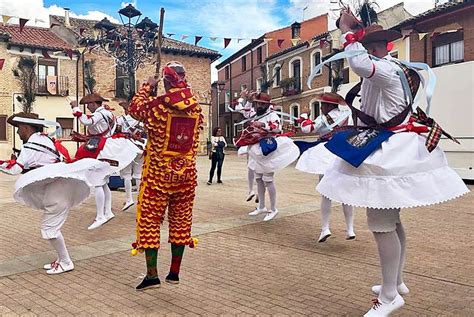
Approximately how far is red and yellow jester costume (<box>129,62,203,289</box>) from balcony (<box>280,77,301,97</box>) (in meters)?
28.1

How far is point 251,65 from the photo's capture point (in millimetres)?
39625

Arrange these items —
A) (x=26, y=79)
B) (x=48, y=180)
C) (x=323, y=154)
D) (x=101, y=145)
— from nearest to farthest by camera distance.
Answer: (x=48, y=180) < (x=323, y=154) < (x=101, y=145) < (x=26, y=79)

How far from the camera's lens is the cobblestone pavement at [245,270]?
3861mm

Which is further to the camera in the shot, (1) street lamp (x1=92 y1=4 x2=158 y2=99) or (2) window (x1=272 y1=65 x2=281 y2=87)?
(2) window (x1=272 y1=65 x2=281 y2=87)

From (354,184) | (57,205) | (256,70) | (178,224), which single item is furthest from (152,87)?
(256,70)

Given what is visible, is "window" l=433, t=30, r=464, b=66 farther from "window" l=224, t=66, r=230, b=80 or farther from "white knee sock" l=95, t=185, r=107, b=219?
"window" l=224, t=66, r=230, b=80

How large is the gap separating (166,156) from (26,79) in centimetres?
2797

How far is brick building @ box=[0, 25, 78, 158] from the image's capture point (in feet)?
93.2

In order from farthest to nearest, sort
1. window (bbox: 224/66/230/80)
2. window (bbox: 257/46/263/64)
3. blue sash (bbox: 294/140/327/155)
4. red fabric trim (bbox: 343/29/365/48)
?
1. window (bbox: 224/66/230/80)
2. window (bbox: 257/46/263/64)
3. blue sash (bbox: 294/140/327/155)
4. red fabric trim (bbox: 343/29/365/48)

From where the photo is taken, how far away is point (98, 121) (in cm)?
720

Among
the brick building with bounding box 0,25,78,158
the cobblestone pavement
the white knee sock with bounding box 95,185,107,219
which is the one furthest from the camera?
the brick building with bounding box 0,25,78,158

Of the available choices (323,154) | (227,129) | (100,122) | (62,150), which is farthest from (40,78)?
(323,154)

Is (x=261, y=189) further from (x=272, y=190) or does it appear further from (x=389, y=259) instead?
(x=389, y=259)

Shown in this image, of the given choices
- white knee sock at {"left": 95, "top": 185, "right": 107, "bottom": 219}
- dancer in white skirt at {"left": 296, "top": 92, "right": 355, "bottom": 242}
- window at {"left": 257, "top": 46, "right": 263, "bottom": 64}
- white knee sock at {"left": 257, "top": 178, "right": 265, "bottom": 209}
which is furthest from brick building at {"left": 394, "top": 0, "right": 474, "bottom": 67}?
window at {"left": 257, "top": 46, "right": 263, "bottom": 64}
